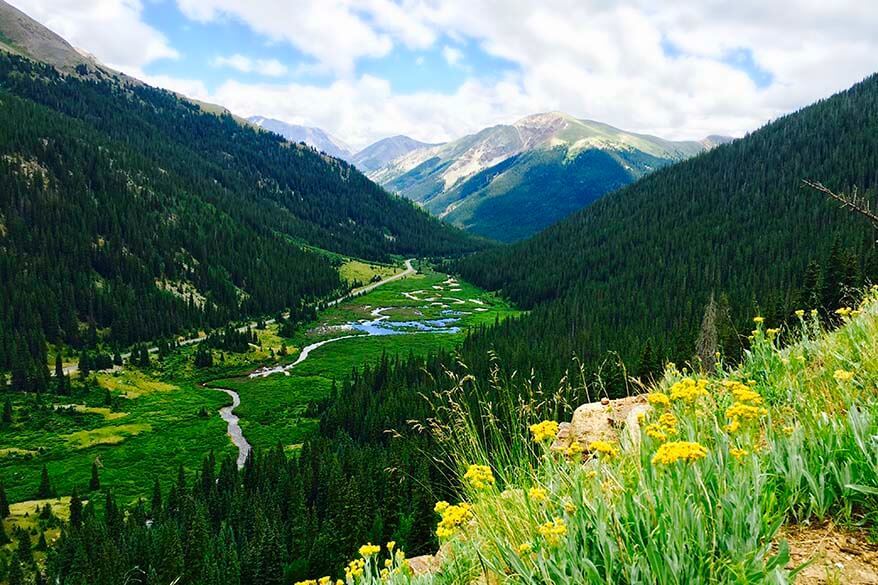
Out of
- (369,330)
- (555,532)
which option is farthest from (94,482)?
(369,330)

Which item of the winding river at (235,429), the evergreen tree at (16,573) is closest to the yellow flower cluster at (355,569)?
the evergreen tree at (16,573)

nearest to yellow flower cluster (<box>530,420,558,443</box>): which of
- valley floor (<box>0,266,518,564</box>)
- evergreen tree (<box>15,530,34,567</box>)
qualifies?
evergreen tree (<box>15,530,34,567</box>)

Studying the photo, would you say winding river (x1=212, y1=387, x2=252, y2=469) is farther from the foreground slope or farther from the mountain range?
the foreground slope

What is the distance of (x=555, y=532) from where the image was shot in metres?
3.97

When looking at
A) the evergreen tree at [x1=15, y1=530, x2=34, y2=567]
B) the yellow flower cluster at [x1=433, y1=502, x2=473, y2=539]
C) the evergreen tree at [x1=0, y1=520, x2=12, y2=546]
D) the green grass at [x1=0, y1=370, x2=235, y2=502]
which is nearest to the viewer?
the yellow flower cluster at [x1=433, y1=502, x2=473, y2=539]

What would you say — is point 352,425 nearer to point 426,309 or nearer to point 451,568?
point 451,568

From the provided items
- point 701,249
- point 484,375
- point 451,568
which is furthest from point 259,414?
point 701,249

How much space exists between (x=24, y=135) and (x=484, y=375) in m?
186

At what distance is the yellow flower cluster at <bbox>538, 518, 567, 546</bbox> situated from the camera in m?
3.92

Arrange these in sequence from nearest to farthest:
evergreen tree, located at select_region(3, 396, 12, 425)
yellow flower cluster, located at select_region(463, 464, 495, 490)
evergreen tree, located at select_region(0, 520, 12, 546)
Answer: yellow flower cluster, located at select_region(463, 464, 495, 490), evergreen tree, located at select_region(0, 520, 12, 546), evergreen tree, located at select_region(3, 396, 12, 425)

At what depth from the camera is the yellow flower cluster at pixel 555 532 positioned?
392 centimetres

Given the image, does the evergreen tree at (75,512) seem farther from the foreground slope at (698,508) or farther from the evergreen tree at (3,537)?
the foreground slope at (698,508)

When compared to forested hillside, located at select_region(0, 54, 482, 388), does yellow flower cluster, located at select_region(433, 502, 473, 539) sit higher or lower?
lower

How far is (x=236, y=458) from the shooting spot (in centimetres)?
6638
